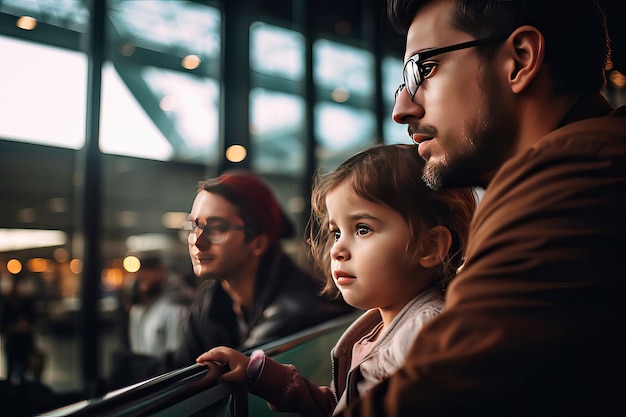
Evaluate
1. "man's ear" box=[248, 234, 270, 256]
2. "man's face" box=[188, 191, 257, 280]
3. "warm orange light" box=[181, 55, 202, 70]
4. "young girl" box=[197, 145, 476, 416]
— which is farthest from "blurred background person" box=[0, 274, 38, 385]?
"young girl" box=[197, 145, 476, 416]

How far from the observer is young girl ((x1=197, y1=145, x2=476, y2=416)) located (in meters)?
0.68

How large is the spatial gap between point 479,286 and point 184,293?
607 millimetres

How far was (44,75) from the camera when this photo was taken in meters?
2.28

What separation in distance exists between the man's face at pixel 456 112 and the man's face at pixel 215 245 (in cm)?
32

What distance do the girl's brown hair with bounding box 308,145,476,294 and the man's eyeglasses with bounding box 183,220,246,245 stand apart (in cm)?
17

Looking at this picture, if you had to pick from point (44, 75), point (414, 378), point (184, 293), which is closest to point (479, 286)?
point (414, 378)

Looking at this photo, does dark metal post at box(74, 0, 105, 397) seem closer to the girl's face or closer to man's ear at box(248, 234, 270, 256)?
man's ear at box(248, 234, 270, 256)

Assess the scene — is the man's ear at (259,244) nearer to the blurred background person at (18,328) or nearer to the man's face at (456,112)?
the man's face at (456,112)

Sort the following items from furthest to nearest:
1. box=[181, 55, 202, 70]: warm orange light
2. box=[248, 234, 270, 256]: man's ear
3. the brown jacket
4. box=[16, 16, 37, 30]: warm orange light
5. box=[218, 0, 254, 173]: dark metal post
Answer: box=[16, 16, 37, 30]: warm orange light, box=[181, 55, 202, 70]: warm orange light, box=[218, 0, 254, 173]: dark metal post, box=[248, 234, 270, 256]: man's ear, the brown jacket

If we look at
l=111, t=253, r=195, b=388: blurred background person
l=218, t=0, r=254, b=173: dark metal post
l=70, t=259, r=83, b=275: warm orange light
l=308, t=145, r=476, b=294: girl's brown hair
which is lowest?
l=111, t=253, r=195, b=388: blurred background person

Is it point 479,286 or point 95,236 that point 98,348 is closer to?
point 95,236

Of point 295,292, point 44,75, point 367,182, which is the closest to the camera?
point 367,182

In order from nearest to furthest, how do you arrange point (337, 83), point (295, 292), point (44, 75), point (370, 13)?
point (370, 13) < point (295, 292) < point (337, 83) < point (44, 75)

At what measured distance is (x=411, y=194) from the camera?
70 cm
